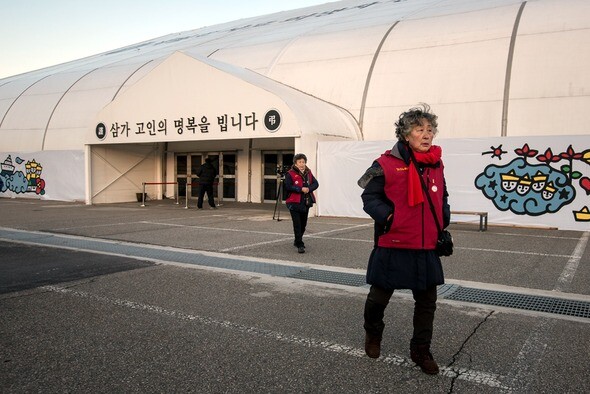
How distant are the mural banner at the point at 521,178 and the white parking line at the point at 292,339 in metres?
9.52

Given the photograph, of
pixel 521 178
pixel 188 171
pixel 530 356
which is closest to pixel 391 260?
pixel 530 356

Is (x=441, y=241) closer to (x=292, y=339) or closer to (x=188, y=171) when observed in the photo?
(x=292, y=339)

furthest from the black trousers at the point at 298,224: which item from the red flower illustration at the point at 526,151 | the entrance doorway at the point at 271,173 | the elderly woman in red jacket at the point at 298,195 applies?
the entrance doorway at the point at 271,173

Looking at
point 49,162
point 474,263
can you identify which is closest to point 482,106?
point 474,263

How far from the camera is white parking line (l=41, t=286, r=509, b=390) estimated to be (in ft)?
10.7

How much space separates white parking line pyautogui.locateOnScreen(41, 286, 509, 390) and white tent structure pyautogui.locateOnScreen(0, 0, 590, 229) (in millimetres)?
9200

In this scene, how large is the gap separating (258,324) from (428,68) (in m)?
13.2

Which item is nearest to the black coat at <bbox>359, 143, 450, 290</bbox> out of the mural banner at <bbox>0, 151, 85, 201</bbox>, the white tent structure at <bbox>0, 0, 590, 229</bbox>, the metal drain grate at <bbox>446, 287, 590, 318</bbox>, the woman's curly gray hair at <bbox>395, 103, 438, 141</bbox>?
the woman's curly gray hair at <bbox>395, 103, 438, 141</bbox>

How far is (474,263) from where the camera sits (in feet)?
23.8

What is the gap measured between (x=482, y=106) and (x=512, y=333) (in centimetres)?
1132

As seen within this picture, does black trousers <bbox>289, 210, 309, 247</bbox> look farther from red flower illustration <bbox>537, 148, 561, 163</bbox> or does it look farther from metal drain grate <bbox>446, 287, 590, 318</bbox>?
red flower illustration <bbox>537, 148, 561, 163</bbox>

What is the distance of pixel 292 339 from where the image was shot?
395cm

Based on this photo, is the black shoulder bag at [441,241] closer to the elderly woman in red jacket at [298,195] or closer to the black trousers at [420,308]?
the black trousers at [420,308]

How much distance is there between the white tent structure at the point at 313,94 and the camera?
13.7 meters
